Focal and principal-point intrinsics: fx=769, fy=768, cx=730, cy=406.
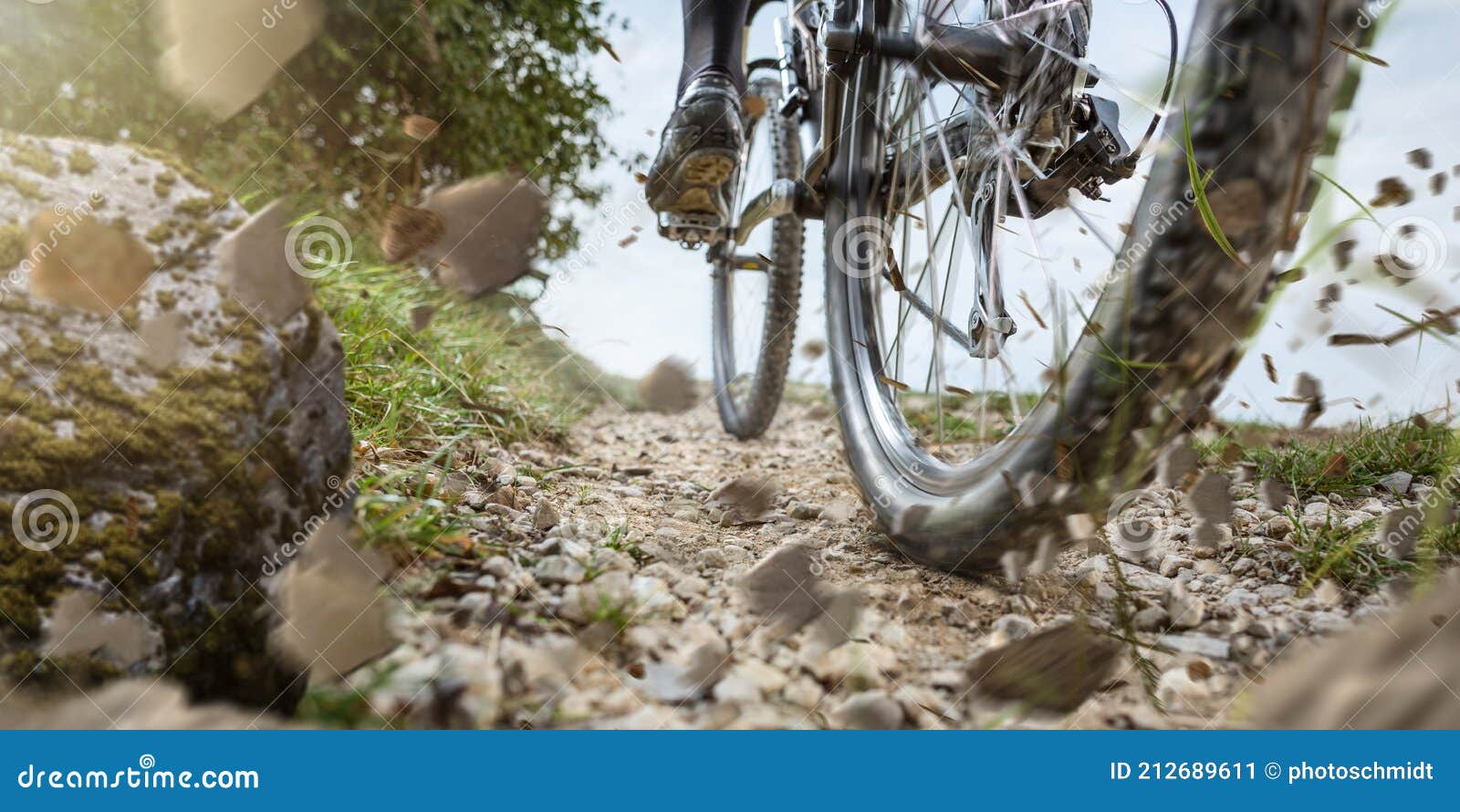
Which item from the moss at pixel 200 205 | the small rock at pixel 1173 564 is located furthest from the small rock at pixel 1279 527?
the moss at pixel 200 205

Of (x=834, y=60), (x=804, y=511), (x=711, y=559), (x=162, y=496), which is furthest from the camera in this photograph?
(x=804, y=511)

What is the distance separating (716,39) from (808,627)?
1.60 meters

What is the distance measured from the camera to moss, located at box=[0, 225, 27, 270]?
3.54 feet

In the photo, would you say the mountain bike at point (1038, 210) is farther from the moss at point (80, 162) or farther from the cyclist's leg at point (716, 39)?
the moss at point (80, 162)

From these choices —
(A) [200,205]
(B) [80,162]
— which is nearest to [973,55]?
(A) [200,205]

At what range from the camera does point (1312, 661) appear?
0.92 m

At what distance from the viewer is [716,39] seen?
2.02 meters

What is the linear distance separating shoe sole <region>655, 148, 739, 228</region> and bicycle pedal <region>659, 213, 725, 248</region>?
0.01m

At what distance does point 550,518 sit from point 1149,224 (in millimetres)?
1069

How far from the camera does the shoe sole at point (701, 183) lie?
1943mm

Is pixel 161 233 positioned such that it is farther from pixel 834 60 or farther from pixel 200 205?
pixel 834 60

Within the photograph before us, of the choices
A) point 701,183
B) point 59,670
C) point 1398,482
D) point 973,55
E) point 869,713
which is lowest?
point 59,670

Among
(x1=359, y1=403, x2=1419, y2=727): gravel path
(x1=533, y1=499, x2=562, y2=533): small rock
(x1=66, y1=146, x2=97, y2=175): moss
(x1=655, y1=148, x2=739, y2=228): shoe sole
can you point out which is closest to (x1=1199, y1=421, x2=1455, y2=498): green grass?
(x1=359, y1=403, x2=1419, y2=727): gravel path

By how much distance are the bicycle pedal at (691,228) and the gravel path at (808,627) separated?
3.25 feet
